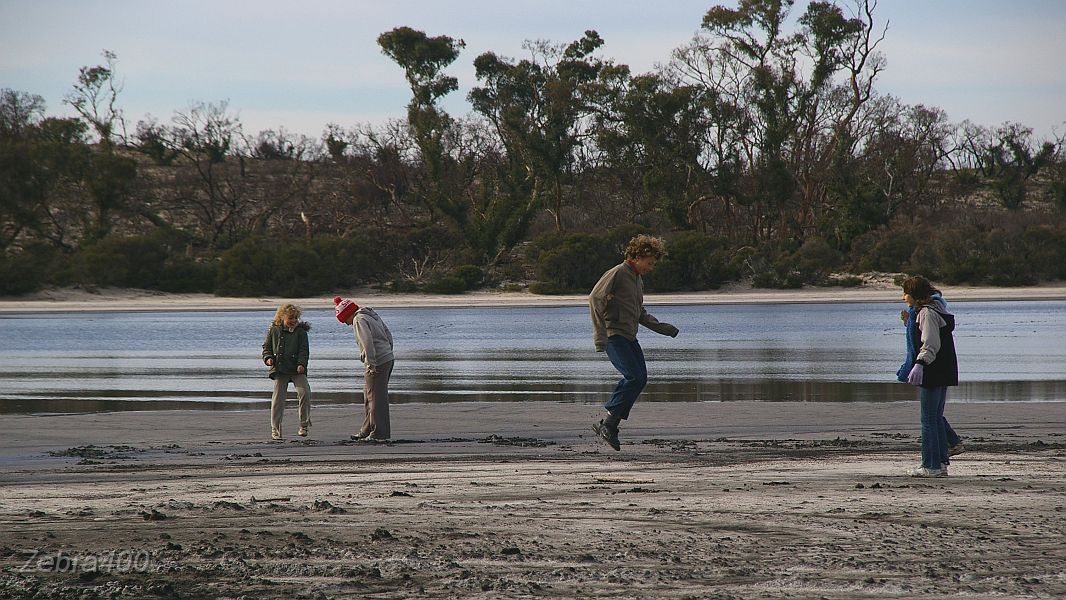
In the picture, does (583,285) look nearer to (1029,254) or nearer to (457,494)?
(1029,254)

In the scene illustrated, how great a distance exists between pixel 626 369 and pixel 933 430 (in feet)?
7.83

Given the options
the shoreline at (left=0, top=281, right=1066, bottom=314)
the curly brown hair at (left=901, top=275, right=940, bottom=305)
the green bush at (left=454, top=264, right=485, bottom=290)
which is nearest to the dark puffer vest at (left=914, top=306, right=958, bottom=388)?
the curly brown hair at (left=901, top=275, right=940, bottom=305)

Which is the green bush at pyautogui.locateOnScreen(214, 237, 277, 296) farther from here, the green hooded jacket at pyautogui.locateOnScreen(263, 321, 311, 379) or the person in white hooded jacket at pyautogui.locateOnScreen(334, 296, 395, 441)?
the person in white hooded jacket at pyautogui.locateOnScreen(334, 296, 395, 441)

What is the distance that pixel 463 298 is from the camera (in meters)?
49.9

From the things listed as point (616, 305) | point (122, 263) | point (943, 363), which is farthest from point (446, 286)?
point (943, 363)

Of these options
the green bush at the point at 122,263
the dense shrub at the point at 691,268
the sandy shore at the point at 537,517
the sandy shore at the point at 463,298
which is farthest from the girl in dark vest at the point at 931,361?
the green bush at the point at 122,263

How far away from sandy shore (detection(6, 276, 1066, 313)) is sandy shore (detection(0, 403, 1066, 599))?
3584 centimetres

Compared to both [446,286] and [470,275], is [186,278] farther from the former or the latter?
[470,275]

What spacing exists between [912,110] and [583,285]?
25.4 meters

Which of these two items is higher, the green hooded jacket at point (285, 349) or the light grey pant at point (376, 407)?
the green hooded jacket at point (285, 349)

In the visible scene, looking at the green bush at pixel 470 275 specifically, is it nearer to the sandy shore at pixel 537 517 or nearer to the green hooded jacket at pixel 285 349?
the green hooded jacket at pixel 285 349

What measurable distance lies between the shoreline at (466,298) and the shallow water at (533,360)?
528 cm

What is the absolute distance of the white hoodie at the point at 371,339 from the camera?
33.1 ft

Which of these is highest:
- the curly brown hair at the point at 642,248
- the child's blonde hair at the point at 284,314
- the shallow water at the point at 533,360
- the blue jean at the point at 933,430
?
the curly brown hair at the point at 642,248
